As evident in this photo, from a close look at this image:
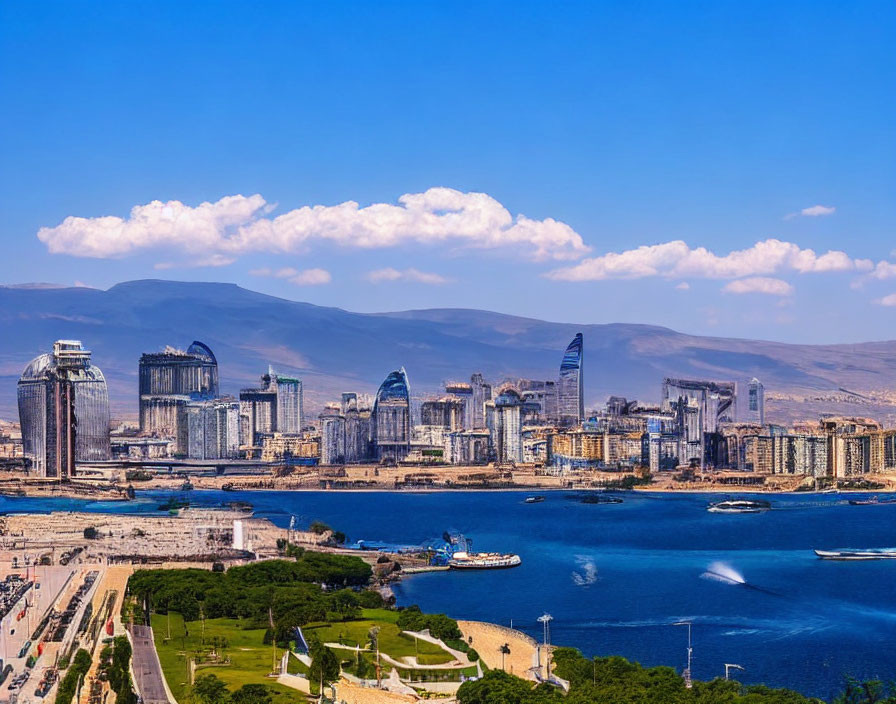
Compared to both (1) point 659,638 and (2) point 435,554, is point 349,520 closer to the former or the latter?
(2) point 435,554

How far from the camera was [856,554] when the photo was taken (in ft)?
137

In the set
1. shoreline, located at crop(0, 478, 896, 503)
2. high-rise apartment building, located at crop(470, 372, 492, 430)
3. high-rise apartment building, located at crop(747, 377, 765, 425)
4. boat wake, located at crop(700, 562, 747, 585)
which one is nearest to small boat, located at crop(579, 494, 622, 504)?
shoreline, located at crop(0, 478, 896, 503)

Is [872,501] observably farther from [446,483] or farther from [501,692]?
[501,692]

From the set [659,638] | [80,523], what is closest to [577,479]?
[80,523]

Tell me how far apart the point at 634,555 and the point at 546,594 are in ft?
29.3

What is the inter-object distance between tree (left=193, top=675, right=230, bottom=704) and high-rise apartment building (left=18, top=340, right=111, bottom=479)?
60334mm

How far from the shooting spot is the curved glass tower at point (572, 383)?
118375mm

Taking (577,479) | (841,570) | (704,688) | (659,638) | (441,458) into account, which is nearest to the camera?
(704,688)

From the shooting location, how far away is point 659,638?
2758cm

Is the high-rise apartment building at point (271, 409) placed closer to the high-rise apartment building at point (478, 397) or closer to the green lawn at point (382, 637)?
the high-rise apartment building at point (478, 397)

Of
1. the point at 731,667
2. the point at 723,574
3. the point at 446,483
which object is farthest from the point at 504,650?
the point at 446,483

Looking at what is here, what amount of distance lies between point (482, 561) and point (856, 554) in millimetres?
10184

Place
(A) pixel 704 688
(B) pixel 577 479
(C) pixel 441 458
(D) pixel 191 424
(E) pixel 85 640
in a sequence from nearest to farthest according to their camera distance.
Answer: (A) pixel 704 688 → (E) pixel 85 640 → (B) pixel 577 479 → (C) pixel 441 458 → (D) pixel 191 424

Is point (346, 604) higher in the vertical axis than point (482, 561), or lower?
higher
